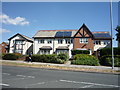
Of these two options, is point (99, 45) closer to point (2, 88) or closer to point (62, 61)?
point (62, 61)

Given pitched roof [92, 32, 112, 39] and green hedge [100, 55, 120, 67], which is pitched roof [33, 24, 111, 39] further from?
green hedge [100, 55, 120, 67]

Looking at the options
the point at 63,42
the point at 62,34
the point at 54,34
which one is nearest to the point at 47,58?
the point at 63,42

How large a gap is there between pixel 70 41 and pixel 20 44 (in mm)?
15487

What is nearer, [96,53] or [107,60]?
[107,60]

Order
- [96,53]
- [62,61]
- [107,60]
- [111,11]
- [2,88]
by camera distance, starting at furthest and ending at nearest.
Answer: [96,53] < [62,61] < [107,60] < [111,11] < [2,88]

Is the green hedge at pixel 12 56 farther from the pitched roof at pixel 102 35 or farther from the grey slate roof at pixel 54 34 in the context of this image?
the pitched roof at pixel 102 35

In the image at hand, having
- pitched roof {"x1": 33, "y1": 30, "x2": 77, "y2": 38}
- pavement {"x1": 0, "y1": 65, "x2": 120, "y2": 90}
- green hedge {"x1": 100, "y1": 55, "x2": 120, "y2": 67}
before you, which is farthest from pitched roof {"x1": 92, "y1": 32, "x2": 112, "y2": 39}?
pavement {"x1": 0, "y1": 65, "x2": 120, "y2": 90}

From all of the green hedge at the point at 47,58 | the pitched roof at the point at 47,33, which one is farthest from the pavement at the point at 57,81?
the pitched roof at the point at 47,33

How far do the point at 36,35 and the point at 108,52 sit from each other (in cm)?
2054

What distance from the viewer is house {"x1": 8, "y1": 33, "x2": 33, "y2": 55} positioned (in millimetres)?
38125

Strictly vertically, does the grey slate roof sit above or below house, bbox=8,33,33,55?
above

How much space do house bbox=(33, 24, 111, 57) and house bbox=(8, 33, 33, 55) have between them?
354cm

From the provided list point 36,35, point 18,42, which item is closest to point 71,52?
Answer: point 36,35

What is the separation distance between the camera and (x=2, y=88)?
6.27m
